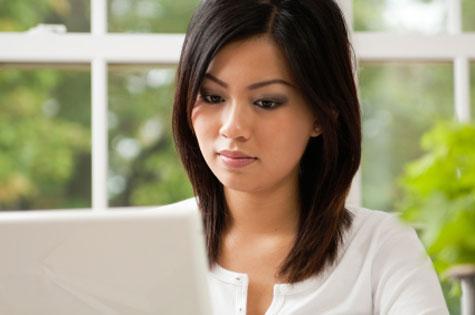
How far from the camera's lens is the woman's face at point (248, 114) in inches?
65.3

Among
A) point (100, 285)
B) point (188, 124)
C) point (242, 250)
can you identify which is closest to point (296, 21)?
point (188, 124)

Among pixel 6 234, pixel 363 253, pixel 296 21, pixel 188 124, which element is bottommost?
pixel 363 253

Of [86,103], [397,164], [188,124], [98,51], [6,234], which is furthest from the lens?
[86,103]

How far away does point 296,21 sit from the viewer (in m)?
1.73

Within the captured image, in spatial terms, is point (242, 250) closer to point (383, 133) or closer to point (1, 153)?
point (383, 133)

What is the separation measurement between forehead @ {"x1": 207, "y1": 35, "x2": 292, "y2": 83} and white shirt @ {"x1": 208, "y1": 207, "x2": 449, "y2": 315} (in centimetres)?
40

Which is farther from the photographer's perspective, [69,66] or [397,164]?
[397,164]

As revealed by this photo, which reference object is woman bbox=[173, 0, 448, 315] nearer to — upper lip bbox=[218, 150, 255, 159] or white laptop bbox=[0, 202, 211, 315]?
upper lip bbox=[218, 150, 255, 159]

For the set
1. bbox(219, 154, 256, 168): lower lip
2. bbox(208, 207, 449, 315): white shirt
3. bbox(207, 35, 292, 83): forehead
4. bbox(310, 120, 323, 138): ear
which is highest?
bbox(207, 35, 292, 83): forehead

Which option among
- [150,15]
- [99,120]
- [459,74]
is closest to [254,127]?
[99,120]

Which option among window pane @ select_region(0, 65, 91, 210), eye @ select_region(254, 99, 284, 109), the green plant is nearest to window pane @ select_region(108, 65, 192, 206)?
window pane @ select_region(0, 65, 91, 210)

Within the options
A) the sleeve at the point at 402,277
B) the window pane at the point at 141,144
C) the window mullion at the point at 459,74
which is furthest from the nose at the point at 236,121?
the window pane at the point at 141,144

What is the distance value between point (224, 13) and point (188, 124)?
266mm

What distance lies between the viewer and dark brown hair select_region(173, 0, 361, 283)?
1696 mm
